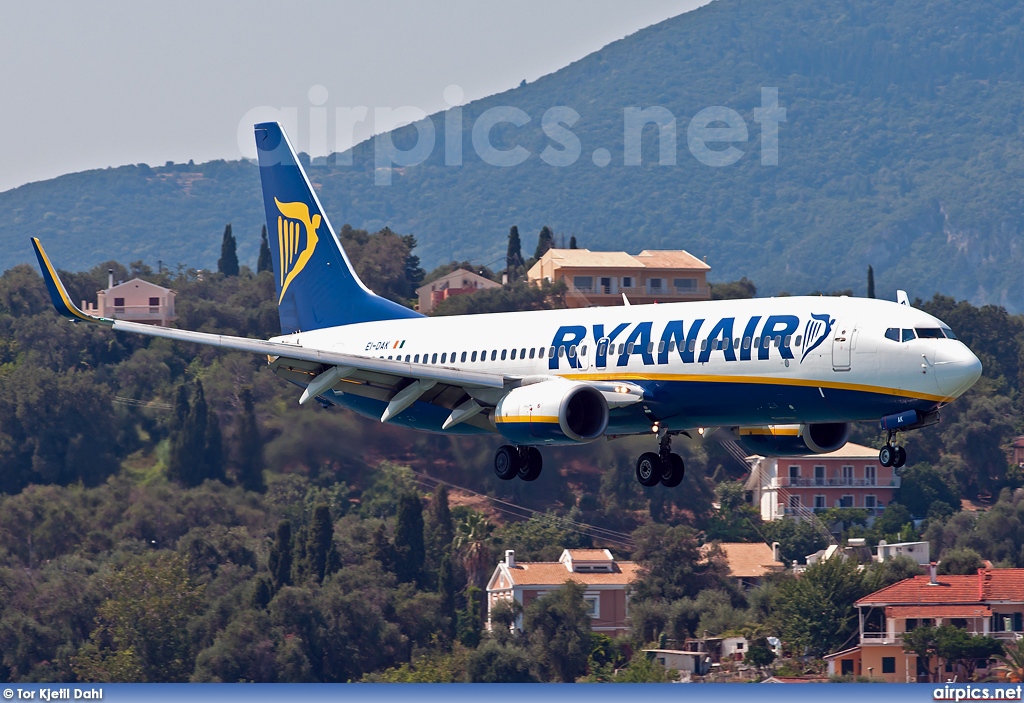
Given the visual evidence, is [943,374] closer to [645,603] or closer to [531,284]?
[645,603]

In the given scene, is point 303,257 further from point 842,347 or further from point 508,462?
point 842,347

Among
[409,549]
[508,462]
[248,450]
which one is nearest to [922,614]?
[409,549]

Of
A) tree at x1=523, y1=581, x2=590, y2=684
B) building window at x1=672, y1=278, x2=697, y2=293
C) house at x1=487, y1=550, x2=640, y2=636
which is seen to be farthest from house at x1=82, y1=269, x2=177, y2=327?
tree at x1=523, y1=581, x2=590, y2=684

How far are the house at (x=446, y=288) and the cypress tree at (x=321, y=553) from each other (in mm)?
45534

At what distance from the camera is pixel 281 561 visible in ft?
422

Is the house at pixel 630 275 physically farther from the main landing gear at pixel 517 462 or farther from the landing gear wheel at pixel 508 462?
the landing gear wheel at pixel 508 462

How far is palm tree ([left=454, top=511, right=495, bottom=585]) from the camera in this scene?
449 feet

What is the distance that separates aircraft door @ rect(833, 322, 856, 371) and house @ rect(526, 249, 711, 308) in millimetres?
136898

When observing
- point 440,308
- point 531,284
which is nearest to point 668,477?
point 440,308

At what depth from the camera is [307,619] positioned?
123062 millimetres

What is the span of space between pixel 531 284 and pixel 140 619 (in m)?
71.1

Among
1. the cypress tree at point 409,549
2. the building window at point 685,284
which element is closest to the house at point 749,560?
the cypress tree at point 409,549

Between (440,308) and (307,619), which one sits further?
(440,308)

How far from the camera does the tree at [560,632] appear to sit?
119875 millimetres
